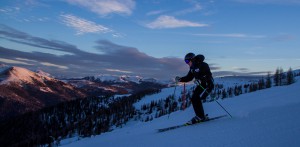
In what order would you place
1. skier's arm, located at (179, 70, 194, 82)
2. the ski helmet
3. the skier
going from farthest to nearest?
skier's arm, located at (179, 70, 194, 82), the ski helmet, the skier

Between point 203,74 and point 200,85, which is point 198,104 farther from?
point 203,74

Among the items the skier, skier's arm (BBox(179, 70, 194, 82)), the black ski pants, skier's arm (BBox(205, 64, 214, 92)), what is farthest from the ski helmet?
the black ski pants

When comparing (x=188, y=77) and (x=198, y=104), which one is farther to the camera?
(x=188, y=77)

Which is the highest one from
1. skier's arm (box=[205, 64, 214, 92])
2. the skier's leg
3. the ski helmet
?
the ski helmet

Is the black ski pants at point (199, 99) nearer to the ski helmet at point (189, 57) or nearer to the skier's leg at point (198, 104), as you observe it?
the skier's leg at point (198, 104)

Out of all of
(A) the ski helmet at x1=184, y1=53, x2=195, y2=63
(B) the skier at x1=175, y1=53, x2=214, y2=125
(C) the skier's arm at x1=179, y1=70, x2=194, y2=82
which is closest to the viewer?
(B) the skier at x1=175, y1=53, x2=214, y2=125

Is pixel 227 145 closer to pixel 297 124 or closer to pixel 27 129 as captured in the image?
pixel 297 124

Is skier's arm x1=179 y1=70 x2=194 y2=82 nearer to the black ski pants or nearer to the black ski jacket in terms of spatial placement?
the black ski jacket

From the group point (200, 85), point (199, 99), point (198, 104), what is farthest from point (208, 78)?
point (198, 104)

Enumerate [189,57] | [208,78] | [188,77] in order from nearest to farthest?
[208,78] → [189,57] → [188,77]

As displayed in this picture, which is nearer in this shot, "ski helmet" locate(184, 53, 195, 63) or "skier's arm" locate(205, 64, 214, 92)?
"skier's arm" locate(205, 64, 214, 92)

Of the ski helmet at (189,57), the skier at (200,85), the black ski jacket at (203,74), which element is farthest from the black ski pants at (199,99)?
the ski helmet at (189,57)

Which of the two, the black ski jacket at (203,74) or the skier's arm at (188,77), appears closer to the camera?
the black ski jacket at (203,74)

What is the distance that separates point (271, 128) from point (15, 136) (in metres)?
206
